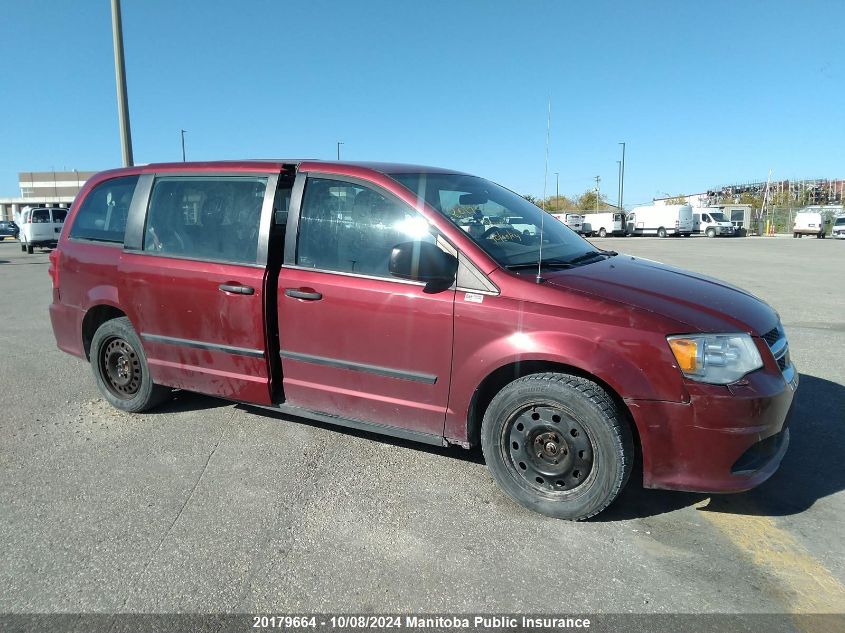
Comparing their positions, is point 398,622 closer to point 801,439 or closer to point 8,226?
point 801,439

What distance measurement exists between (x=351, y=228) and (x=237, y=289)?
843 millimetres

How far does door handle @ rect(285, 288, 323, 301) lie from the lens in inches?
137

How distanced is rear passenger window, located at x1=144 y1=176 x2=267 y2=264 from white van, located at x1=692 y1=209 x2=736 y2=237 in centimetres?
4649

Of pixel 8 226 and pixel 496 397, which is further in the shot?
pixel 8 226

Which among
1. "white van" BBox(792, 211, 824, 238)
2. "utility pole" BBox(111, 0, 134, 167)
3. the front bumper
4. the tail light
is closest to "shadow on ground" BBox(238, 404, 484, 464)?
the front bumper

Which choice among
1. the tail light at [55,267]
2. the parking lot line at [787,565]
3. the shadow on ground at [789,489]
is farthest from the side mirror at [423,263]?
the tail light at [55,267]

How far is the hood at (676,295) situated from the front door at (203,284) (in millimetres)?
1909

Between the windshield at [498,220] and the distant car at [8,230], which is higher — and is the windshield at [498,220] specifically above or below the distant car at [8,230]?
below

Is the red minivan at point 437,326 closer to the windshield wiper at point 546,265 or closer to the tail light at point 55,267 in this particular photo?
the windshield wiper at point 546,265

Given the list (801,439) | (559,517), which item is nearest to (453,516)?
(559,517)

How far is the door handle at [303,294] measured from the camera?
3.48 m

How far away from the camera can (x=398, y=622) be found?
89.2 inches

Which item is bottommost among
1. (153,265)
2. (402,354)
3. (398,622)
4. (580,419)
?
(398,622)

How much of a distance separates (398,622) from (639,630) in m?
0.92
